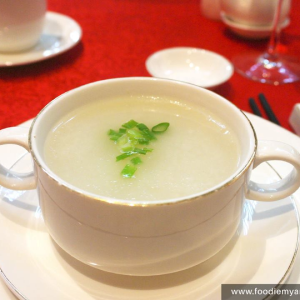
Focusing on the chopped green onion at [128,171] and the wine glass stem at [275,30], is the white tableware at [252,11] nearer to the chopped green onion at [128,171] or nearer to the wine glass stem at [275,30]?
the wine glass stem at [275,30]

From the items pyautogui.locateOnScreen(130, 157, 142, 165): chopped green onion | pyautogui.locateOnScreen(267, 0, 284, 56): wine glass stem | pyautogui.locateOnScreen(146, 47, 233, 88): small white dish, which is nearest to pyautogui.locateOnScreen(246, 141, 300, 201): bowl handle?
pyautogui.locateOnScreen(130, 157, 142, 165): chopped green onion

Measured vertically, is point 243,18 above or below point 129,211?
below

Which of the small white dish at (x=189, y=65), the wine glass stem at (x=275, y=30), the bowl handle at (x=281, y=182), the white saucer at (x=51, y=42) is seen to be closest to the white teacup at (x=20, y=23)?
the white saucer at (x=51, y=42)

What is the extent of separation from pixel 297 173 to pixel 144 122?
35 centimetres

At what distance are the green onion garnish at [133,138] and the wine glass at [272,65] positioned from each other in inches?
30.6

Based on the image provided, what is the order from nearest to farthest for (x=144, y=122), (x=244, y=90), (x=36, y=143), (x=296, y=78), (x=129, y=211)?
(x=129, y=211) < (x=36, y=143) < (x=144, y=122) < (x=244, y=90) < (x=296, y=78)

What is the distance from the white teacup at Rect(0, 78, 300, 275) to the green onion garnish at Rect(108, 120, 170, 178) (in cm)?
14

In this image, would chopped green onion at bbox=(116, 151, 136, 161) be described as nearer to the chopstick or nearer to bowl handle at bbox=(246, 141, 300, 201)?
bowl handle at bbox=(246, 141, 300, 201)

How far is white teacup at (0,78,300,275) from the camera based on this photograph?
21.6 inches

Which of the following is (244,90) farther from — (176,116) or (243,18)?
(176,116)

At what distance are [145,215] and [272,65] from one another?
48.3 inches

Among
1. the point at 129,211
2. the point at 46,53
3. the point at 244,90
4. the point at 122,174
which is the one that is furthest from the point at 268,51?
the point at 129,211

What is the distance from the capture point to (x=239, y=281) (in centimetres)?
63

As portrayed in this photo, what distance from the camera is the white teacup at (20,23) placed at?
1.33 m
